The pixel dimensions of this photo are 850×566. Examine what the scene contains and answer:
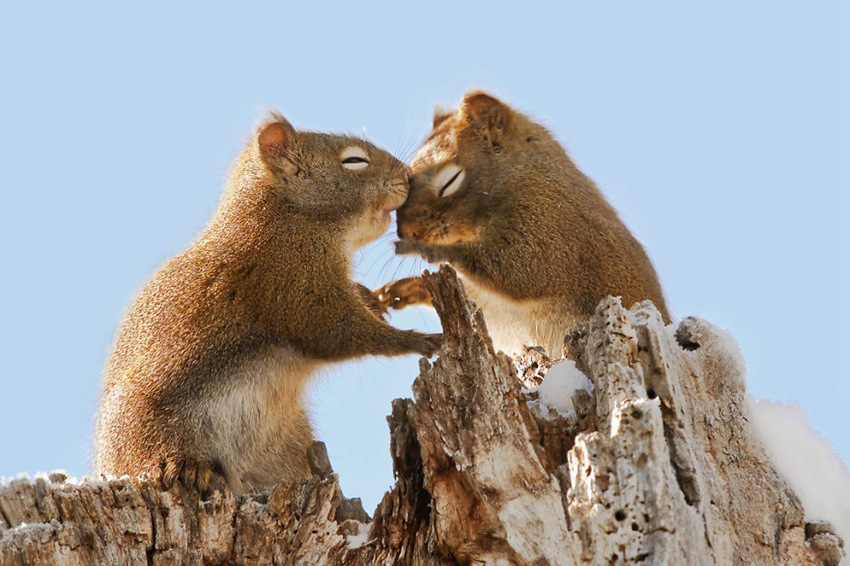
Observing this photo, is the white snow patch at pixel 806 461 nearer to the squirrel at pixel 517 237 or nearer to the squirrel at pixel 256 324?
the squirrel at pixel 517 237

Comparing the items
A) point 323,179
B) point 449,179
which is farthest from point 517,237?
point 323,179

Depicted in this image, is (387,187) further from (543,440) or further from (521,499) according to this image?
(521,499)

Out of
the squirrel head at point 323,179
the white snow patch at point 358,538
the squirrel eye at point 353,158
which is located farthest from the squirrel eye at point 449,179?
the white snow patch at point 358,538

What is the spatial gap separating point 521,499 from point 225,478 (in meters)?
1.78

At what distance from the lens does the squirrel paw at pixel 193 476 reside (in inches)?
184

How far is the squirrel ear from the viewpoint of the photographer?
20.2 ft

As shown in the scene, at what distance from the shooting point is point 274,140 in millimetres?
A: 6203

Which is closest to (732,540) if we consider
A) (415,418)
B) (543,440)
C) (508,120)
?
(543,440)

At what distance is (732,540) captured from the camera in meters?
4.06

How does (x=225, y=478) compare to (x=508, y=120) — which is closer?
(x=225, y=478)

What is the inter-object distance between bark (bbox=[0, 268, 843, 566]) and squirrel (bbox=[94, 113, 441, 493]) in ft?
1.41

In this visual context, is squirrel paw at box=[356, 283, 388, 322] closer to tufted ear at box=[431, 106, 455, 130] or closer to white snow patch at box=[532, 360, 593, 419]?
white snow patch at box=[532, 360, 593, 419]

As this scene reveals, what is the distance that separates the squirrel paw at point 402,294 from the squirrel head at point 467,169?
0.37m

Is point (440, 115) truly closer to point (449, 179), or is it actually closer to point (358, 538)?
point (449, 179)
